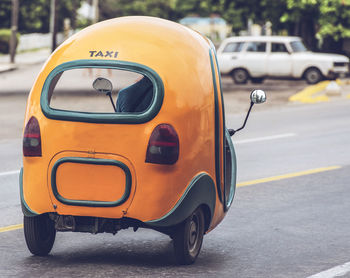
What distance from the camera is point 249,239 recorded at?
805 centimetres

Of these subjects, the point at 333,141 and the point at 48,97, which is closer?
the point at 48,97

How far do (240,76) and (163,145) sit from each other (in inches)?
992

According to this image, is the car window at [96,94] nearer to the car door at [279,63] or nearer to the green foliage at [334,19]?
the car door at [279,63]

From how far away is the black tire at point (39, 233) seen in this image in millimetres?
6914

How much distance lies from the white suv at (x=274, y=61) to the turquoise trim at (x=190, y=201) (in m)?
Result: 24.5

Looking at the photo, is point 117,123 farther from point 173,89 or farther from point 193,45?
point 193,45

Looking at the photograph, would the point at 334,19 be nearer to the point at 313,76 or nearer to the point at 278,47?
the point at 278,47

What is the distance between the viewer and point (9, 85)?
101ft

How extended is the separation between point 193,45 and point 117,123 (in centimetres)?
90

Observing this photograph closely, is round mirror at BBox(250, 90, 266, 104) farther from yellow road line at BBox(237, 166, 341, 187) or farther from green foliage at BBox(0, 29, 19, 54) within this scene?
green foliage at BBox(0, 29, 19, 54)

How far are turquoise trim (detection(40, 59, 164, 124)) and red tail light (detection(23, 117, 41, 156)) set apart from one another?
0.13 m

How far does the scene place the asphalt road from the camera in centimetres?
682

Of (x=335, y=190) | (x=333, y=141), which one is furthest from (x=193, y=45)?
(x=333, y=141)

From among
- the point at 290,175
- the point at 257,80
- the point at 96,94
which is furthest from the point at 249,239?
the point at 257,80
